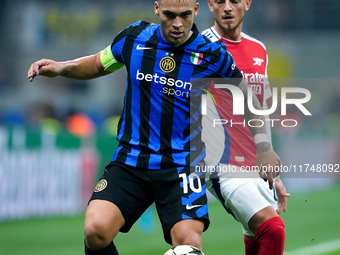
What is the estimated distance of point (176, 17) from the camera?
16.4ft

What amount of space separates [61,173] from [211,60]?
264 inches

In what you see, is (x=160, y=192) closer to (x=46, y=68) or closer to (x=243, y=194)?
(x=243, y=194)

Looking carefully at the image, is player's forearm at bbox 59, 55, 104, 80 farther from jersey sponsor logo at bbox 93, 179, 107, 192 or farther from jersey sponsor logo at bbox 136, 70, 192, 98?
jersey sponsor logo at bbox 93, 179, 107, 192

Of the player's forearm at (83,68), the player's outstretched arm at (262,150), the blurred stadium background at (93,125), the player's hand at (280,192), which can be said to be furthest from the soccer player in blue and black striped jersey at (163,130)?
the blurred stadium background at (93,125)

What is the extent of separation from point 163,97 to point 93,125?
42.2 feet

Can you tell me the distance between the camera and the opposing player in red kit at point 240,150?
17.9ft

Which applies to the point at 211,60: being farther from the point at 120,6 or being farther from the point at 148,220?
the point at 120,6

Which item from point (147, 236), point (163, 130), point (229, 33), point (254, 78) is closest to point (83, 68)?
point (163, 130)

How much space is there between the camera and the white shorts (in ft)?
17.9

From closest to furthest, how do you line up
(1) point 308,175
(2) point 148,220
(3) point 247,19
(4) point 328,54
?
(2) point 148,220 < (1) point 308,175 < (3) point 247,19 < (4) point 328,54

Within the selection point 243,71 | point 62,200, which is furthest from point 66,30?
point 243,71

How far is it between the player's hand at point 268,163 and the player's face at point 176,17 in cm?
103

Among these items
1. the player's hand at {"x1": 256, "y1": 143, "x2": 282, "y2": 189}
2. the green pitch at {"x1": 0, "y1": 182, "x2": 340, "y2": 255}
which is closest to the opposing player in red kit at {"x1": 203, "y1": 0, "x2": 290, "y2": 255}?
the player's hand at {"x1": 256, "y1": 143, "x2": 282, "y2": 189}

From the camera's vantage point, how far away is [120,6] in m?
24.5
